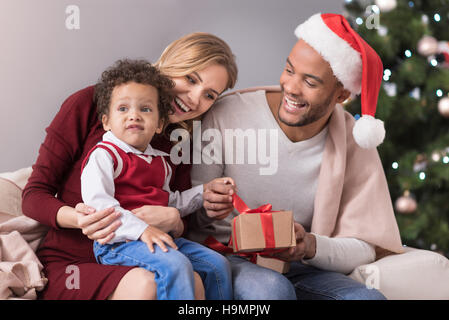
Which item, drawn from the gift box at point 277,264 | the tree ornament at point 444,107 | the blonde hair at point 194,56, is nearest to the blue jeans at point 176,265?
the gift box at point 277,264

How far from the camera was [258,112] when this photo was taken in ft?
6.45

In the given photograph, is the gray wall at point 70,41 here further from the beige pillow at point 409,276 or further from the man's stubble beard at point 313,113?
the beige pillow at point 409,276

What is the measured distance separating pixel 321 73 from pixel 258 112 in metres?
0.31

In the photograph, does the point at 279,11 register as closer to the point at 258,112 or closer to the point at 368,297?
the point at 258,112

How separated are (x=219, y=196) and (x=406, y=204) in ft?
5.03

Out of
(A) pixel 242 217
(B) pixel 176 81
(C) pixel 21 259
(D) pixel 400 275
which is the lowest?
(D) pixel 400 275

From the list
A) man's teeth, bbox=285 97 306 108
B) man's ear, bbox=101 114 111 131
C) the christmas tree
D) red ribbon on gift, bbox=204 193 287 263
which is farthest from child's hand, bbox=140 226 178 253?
the christmas tree

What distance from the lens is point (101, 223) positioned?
1.35 m


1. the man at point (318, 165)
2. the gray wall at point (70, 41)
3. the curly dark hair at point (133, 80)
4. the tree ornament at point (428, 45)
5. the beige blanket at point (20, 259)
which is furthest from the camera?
the tree ornament at point (428, 45)

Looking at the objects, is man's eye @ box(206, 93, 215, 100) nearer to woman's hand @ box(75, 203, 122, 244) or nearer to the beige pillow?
woman's hand @ box(75, 203, 122, 244)

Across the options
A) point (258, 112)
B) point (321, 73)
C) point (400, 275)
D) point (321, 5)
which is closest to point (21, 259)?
point (258, 112)

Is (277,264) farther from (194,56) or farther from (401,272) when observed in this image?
(194,56)

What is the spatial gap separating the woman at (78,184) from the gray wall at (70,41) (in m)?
0.83

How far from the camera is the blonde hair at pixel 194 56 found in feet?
5.83
